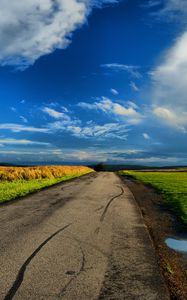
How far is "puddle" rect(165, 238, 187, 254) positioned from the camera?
9.74m

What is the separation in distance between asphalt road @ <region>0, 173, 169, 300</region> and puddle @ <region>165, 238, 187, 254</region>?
605 mm

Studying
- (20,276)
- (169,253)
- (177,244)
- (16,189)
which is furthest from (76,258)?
(16,189)

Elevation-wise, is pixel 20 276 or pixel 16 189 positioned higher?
pixel 16 189

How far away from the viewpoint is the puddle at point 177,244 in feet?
31.9

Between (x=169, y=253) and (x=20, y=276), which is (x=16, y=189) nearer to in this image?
(x=169, y=253)

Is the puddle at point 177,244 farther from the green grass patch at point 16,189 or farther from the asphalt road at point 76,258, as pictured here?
the green grass patch at point 16,189

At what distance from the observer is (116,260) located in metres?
8.02

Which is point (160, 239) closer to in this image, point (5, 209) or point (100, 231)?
point (100, 231)

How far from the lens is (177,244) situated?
10.4 metres

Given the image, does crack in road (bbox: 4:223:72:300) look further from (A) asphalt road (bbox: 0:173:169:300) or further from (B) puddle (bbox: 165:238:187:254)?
(B) puddle (bbox: 165:238:187:254)

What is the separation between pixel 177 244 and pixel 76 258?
3.51 metres

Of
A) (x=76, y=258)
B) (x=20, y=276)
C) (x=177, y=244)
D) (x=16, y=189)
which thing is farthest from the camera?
(x=16, y=189)

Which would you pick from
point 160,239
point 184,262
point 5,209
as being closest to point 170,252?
point 184,262

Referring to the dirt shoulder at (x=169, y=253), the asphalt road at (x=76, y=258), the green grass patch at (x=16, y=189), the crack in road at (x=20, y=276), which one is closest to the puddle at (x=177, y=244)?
the dirt shoulder at (x=169, y=253)
